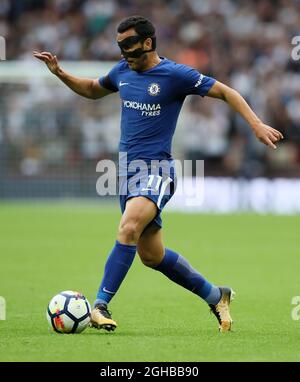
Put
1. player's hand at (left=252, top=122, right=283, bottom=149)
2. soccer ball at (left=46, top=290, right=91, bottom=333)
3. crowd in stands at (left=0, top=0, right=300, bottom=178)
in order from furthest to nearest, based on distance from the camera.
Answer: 1. crowd in stands at (left=0, top=0, right=300, bottom=178)
2. soccer ball at (left=46, top=290, right=91, bottom=333)
3. player's hand at (left=252, top=122, right=283, bottom=149)

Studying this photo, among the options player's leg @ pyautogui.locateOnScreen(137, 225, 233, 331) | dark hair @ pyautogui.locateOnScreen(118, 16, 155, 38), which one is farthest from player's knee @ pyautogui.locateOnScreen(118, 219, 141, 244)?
dark hair @ pyautogui.locateOnScreen(118, 16, 155, 38)

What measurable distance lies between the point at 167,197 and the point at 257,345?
1.45m

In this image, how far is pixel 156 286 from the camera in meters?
12.0

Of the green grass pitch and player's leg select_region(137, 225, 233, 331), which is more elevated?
player's leg select_region(137, 225, 233, 331)

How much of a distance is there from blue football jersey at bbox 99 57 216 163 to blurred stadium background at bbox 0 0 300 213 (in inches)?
565

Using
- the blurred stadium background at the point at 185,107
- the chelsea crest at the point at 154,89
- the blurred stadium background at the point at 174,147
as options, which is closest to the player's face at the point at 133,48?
the chelsea crest at the point at 154,89

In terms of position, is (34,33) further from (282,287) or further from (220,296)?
(220,296)

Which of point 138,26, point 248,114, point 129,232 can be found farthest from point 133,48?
point 129,232

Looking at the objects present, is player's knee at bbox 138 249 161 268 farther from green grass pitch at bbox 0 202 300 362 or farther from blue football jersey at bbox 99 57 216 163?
blue football jersey at bbox 99 57 216 163

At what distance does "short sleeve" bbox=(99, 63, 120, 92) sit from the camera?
337 inches

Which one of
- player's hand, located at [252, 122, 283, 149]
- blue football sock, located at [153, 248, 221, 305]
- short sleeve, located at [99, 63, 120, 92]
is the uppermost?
short sleeve, located at [99, 63, 120, 92]

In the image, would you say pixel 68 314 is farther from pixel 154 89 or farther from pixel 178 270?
pixel 154 89

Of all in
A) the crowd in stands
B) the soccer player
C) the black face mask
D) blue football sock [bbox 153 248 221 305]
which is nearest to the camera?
the soccer player
